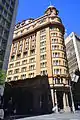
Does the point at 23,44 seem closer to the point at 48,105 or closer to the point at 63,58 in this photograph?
the point at 63,58

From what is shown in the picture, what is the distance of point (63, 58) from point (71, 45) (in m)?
63.0

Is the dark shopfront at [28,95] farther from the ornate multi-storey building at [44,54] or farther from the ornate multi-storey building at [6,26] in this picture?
the ornate multi-storey building at [6,26]

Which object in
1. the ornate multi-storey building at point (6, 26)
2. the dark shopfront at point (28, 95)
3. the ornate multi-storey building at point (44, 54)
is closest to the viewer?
the dark shopfront at point (28, 95)

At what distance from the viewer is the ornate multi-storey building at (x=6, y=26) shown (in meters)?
43.1

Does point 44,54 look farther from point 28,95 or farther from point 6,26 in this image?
point 28,95

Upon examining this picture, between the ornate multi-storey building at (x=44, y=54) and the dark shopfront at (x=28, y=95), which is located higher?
the ornate multi-storey building at (x=44, y=54)

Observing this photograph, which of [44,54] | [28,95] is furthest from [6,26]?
[28,95]

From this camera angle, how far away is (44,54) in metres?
56.4

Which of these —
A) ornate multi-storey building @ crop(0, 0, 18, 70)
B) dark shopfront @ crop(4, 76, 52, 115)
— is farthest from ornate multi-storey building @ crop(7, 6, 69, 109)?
ornate multi-storey building @ crop(0, 0, 18, 70)

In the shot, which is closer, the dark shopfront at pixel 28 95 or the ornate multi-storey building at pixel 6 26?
the dark shopfront at pixel 28 95

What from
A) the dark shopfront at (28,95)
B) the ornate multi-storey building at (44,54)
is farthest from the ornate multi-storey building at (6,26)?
the ornate multi-storey building at (44,54)

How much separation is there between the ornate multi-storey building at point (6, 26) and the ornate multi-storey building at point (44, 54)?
47.2 feet

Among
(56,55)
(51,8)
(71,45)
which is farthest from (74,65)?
(56,55)

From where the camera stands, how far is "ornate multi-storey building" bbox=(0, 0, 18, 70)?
141 ft
